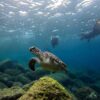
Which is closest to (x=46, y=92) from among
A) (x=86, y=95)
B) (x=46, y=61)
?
(x=46, y=61)

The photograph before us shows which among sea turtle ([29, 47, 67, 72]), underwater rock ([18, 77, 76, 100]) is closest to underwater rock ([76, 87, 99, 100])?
sea turtle ([29, 47, 67, 72])

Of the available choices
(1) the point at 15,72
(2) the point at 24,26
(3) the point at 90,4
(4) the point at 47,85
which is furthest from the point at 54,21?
(4) the point at 47,85

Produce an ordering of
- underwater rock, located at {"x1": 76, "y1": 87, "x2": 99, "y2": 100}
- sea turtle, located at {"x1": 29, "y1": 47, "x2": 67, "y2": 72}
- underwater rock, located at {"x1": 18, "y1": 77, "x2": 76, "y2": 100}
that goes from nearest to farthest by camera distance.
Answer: underwater rock, located at {"x1": 18, "y1": 77, "x2": 76, "y2": 100} < sea turtle, located at {"x1": 29, "y1": 47, "x2": 67, "y2": 72} < underwater rock, located at {"x1": 76, "y1": 87, "x2": 99, "y2": 100}

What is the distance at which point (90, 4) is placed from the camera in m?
25.6

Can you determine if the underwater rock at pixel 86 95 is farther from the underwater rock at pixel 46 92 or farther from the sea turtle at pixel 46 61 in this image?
the underwater rock at pixel 46 92

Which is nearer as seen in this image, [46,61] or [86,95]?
[46,61]

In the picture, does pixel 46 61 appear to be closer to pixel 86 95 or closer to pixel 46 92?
pixel 46 92

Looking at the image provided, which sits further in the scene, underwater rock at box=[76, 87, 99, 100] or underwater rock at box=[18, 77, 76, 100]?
underwater rock at box=[76, 87, 99, 100]

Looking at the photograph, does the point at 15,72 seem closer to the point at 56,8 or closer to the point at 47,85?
the point at 56,8

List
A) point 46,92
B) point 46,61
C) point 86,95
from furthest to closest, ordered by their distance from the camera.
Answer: point 86,95, point 46,61, point 46,92

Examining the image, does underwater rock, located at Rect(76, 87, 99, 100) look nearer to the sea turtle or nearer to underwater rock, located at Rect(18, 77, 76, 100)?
the sea turtle

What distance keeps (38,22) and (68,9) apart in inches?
326

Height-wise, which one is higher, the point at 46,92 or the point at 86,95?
the point at 46,92

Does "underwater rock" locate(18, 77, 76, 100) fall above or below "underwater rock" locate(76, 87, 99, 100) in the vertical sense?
above
